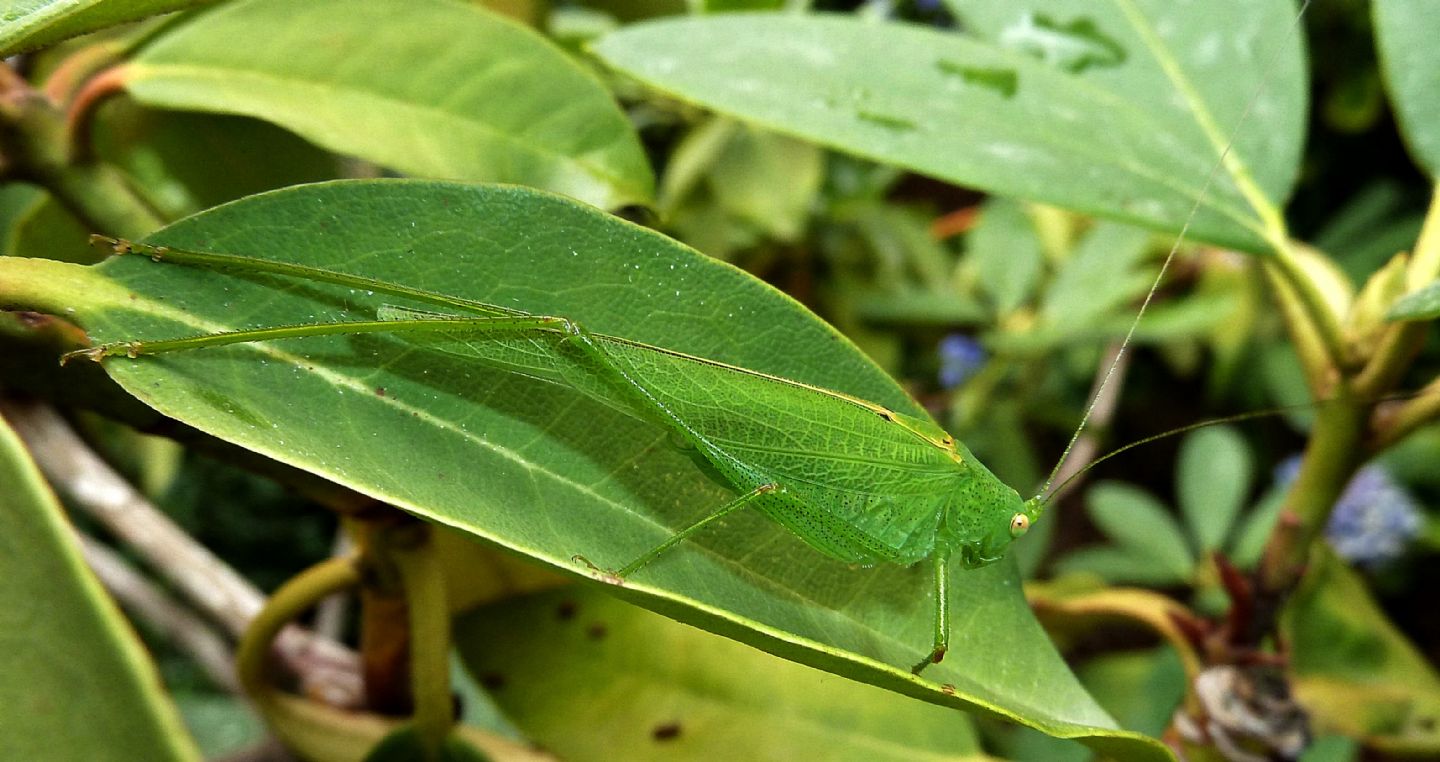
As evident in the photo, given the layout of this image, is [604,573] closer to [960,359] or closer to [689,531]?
[689,531]

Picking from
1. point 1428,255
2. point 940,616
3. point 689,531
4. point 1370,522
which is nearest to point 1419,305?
point 1428,255

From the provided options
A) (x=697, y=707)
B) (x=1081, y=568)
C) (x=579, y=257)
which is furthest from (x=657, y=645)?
(x=1081, y=568)

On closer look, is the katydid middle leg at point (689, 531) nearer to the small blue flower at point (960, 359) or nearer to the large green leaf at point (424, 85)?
the large green leaf at point (424, 85)

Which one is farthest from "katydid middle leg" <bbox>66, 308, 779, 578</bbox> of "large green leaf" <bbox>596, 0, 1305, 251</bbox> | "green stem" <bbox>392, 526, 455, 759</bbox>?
"large green leaf" <bbox>596, 0, 1305, 251</bbox>

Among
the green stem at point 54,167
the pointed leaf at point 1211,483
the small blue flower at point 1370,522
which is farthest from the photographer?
the small blue flower at point 1370,522

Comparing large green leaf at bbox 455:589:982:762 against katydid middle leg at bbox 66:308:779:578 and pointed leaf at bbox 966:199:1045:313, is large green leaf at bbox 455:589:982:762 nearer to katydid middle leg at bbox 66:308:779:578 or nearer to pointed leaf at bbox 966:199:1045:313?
katydid middle leg at bbox 66:308:779:578

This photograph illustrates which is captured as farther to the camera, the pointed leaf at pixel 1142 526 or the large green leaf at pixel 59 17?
the pointed leaf at pixel 1142 526

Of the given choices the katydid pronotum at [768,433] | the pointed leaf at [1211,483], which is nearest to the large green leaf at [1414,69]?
the katydid pronotum at [768,433]
